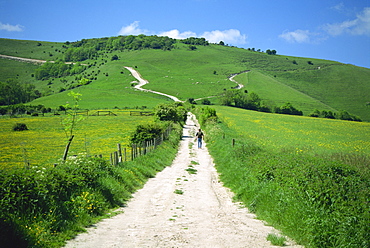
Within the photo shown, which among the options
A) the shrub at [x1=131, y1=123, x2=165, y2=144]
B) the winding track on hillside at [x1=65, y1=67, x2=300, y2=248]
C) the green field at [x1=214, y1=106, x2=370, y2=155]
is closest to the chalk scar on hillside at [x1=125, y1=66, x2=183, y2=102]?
the green field at [x1=214, y1=106, x2=370, y2=155]

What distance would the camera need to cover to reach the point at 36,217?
8500 mm

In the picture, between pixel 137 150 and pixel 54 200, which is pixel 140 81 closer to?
pixel 137 150

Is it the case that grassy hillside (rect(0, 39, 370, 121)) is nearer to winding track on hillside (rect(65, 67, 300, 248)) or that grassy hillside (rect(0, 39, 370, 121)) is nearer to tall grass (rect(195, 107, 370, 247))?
winding track on hillside (rect(65, 67, 300, 248))

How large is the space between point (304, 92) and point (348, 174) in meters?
158

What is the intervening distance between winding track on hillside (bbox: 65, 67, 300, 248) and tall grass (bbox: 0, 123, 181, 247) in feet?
2.01

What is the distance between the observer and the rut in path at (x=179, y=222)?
332 inches

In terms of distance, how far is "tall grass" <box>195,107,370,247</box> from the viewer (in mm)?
8125

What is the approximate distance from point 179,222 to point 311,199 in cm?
472

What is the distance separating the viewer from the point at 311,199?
405 inches

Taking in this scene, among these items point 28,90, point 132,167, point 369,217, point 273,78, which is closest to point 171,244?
point 369,217

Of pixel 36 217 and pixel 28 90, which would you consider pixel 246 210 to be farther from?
pixel 28 90

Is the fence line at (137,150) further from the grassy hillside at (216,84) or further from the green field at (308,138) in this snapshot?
the grassy hillside at (216,84)

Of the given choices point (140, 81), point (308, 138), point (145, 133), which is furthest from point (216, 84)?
point (145, 133)

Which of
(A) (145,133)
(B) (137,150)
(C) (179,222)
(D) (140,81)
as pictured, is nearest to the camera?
(C) (179,222)
